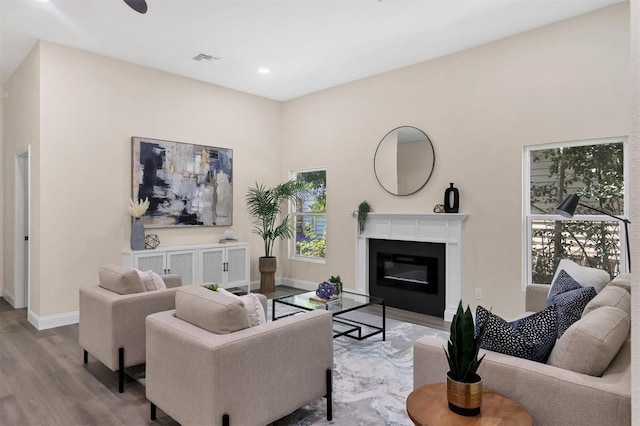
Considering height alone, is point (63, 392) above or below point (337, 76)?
below

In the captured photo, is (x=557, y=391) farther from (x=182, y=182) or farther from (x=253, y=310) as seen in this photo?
(x=182, y=182)

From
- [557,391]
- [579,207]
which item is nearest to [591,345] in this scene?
[557,391]

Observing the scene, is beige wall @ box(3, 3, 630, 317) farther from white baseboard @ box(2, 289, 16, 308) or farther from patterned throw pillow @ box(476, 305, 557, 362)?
patterned throw pillow @ box(476, 305, 557, 362)

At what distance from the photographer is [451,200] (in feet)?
15.6

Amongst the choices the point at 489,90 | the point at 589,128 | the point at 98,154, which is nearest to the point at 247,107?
the point at 98,154

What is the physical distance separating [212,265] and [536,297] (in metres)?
4.07

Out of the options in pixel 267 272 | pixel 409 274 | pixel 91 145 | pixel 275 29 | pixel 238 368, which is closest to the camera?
pixel 238 368

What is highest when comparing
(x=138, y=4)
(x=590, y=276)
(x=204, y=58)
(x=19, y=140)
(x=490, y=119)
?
(x=204, y=58)

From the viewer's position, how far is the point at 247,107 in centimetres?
641

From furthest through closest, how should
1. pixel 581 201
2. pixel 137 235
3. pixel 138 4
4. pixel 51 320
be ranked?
pixel 137 235, pixel 51 320, pixel 581 201, pixel 138 4

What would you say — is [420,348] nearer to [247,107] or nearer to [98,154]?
[98,154]

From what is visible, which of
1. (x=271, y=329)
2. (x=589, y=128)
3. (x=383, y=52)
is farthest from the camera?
(x=383, y=52)

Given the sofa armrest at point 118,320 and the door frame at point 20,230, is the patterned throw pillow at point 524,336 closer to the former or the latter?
the sofa armrest at point 118,320

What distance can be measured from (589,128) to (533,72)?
0.83m
